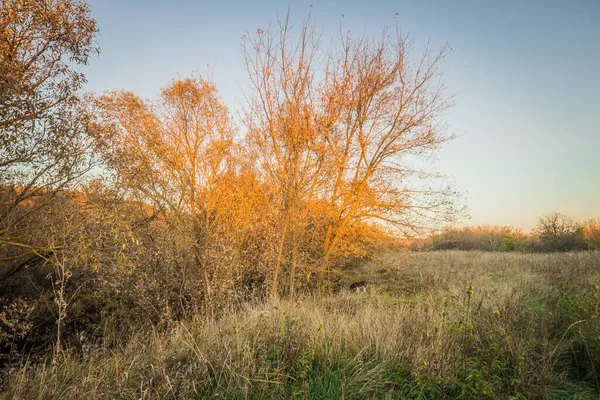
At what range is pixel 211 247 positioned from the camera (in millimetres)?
6602

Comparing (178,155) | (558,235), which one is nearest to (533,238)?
(558,235)

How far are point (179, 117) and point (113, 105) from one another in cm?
225

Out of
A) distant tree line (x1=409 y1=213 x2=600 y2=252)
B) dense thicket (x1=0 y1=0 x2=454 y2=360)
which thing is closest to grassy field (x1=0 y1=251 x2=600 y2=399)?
dense thicket (x1=0 y1=0 x2=454 y2=360)

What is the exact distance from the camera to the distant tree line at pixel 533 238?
20.8 metres

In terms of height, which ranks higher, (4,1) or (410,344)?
(4,1)

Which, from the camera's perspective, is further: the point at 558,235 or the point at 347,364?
the point at 558,235

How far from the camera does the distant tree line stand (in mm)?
20750

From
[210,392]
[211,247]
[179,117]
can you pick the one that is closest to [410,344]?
[210,392]

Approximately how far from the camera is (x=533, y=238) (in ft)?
80.4

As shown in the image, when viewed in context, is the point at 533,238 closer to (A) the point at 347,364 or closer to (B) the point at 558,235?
(B) the point at 558,235

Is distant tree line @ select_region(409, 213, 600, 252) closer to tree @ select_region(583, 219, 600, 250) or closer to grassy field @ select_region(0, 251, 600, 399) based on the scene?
tree @ select_region(583, 219, 600, 250)

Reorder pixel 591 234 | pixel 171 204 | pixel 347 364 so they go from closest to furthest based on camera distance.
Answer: pixel 347 364 → pixel 171 204 → pixel 591 234

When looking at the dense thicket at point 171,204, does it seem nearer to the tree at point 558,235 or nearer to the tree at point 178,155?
the tree at point 178,155

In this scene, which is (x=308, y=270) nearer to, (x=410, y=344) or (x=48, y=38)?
(x=410, y=344)
